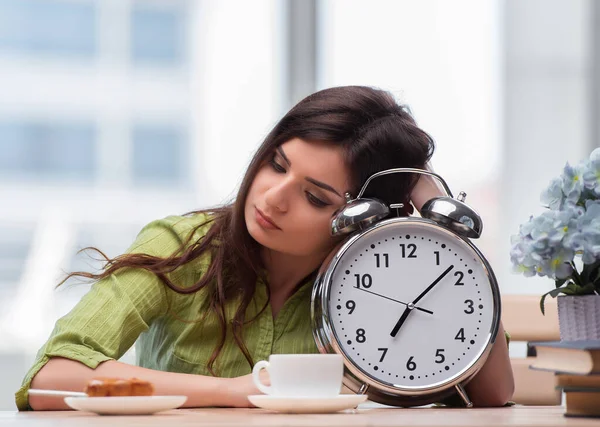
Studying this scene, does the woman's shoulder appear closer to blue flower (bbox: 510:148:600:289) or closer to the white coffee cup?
the white coffee cup

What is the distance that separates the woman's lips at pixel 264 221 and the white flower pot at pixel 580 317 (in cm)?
55

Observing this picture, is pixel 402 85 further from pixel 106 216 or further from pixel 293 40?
pixel 106 216

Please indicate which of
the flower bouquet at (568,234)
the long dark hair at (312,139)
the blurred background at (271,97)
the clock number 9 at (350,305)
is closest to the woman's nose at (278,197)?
the long dark hair at (312,139)

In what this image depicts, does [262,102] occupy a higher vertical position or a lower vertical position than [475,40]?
lower

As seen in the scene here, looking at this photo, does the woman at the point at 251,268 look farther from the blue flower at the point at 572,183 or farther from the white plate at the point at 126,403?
the blue flower at the point at 572,183

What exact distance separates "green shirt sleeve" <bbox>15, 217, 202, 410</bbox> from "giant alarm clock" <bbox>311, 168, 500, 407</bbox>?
36 centimetres

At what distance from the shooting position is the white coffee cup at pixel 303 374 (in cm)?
123

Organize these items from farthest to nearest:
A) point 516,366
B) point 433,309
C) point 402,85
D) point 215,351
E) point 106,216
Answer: point 106,216 → point 402,85 → point 516,366 → point 215,351 → point 433,309

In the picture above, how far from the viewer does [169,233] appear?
185cm

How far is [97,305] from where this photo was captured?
64.6 inches

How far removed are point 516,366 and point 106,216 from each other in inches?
95.4

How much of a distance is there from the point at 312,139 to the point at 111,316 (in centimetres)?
49

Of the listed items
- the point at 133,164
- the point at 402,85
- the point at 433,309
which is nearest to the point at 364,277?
the point at 433,309

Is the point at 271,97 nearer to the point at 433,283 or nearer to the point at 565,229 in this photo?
the point at 433,283
